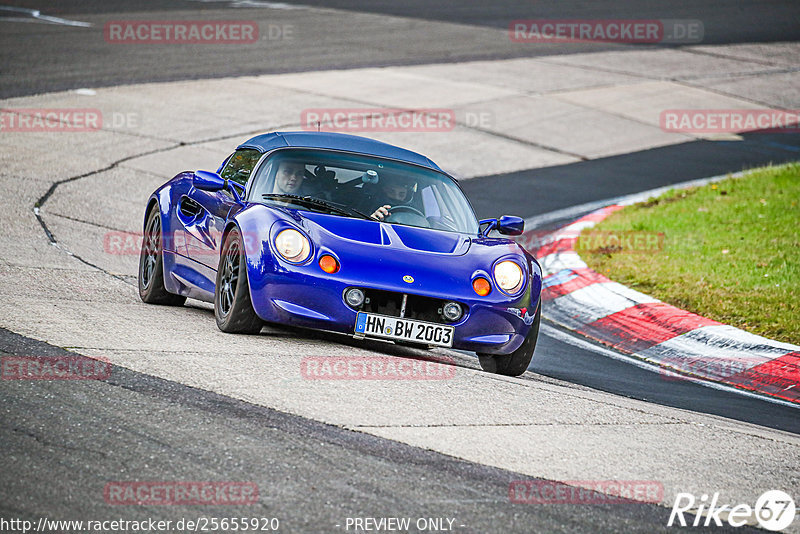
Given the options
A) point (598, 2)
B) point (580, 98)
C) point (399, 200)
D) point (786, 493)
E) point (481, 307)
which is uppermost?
point (598, 2)

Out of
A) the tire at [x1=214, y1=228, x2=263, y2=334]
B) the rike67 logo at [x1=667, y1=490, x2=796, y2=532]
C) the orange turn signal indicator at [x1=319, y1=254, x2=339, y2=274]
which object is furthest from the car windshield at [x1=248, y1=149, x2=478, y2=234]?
the rike67 logo at [x1=667, y1=490, x2=796, y2=532]

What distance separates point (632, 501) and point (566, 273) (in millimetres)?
6324

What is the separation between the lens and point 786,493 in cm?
490

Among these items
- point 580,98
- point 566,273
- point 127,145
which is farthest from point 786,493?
point 580,98

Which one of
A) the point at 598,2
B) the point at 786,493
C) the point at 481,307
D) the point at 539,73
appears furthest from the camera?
the point at 598,2

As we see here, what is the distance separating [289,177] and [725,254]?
545 centimetres

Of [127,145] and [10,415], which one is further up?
[127,145]

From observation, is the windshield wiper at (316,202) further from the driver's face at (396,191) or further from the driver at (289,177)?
the driver's face at (396,191)

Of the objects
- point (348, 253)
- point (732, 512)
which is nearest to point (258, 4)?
point (348, 253)

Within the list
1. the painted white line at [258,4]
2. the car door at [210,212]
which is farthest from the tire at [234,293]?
the painted white line at [258,4]

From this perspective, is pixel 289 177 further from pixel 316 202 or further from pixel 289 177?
pixel 316 202

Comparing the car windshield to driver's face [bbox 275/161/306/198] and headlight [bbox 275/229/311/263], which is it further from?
headlight [bbox 275/229/311/263]

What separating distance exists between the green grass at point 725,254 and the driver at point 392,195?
3.02m

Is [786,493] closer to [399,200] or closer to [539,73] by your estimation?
[399,200]
